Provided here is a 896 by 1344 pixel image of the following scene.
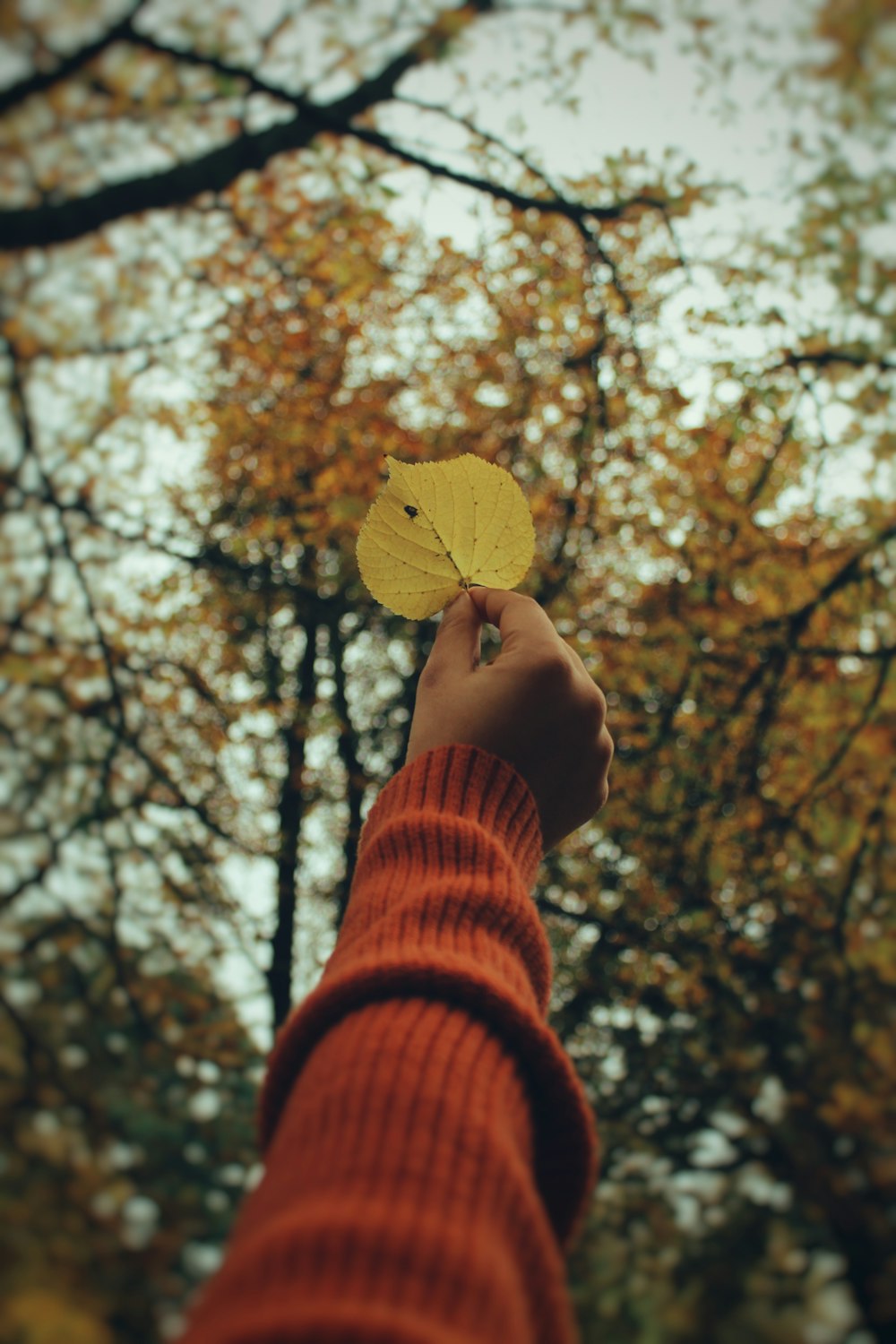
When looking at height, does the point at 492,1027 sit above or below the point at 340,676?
below

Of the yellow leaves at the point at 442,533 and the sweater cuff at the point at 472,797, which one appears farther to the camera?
the yellow leaves at the point at 442,533

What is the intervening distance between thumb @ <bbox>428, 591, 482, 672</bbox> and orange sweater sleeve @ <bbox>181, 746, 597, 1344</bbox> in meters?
0.45

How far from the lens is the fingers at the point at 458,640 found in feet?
4.69

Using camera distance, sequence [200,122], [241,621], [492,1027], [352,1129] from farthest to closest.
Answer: [241,621], [200,122], [492,1027], [352,1129]

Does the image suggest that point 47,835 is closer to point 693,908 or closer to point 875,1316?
point 693,908

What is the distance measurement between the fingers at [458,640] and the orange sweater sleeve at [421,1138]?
451mm

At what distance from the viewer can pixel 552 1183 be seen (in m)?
0.79

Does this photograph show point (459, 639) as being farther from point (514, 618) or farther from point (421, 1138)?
point (421, 1138)

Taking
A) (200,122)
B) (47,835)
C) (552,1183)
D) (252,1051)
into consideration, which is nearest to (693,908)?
(252,1051)

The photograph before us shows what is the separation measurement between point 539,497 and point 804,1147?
4959 millimetres

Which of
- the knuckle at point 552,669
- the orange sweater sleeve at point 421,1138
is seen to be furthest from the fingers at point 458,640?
the orange sweater sleeve at point 421,1138

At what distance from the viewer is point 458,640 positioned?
146 cm

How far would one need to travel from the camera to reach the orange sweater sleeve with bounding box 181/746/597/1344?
482 mm

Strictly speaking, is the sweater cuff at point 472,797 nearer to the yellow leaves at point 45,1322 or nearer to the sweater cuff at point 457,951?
the sweater cuff at point 457,951
